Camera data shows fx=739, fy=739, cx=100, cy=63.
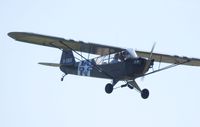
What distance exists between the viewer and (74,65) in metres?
36.3

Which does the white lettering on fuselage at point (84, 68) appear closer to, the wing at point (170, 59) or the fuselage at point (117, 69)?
the fuselage at point (117, 69)

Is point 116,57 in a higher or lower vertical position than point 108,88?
higher

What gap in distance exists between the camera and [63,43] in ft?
109

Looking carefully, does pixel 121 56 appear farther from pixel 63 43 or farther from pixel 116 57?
pixel 63 43

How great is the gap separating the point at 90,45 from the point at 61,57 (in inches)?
177

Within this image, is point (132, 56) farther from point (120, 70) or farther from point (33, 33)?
point (33, 33)

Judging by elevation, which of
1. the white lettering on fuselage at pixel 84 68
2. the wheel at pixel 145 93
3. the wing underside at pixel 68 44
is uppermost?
the wing underside at pixel 68 44

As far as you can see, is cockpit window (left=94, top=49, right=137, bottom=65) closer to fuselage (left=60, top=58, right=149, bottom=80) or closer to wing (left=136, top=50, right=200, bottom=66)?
fuselage (left=60, top=58, right=149, bottom=80)

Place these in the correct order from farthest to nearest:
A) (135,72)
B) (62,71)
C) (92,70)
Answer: (62,71), (92,70), (135,72)

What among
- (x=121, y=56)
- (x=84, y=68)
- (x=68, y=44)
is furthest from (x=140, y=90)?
(x=68, y=44)

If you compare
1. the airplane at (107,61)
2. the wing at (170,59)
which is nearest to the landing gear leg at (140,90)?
the airplane at (107,61)

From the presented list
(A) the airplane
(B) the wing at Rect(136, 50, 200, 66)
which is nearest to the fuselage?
(A) the airplane

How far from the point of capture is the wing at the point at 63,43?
3238 centimetres

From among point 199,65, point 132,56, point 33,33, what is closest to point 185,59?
point 199,65
